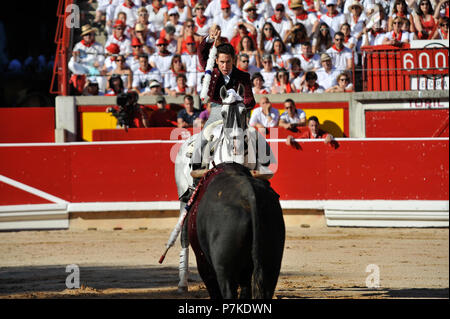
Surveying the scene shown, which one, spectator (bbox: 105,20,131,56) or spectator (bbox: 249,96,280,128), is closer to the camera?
spectator (bbox: 249,96,280,128)

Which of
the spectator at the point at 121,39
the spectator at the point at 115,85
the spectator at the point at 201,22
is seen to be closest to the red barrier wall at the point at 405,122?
the spectator at the point at 201,22

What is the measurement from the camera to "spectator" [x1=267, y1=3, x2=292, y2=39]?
12.7 meters

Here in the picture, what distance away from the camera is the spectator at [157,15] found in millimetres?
13320

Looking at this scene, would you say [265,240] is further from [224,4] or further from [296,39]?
[224,4]

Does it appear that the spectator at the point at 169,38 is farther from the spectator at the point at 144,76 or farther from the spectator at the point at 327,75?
the spectator at the point at 327,75

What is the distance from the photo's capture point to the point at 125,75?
41.3 ft

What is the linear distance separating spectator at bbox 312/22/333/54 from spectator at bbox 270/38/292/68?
0.47 meters

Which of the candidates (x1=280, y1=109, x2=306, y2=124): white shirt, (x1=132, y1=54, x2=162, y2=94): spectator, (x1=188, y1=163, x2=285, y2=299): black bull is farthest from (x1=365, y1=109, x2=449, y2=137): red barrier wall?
(x1=188, y1=163, x2=285, y2=299): black bull

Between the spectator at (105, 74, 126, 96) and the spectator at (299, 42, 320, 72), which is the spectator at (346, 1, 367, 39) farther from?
the spectator at (105, 74, 126, 96)

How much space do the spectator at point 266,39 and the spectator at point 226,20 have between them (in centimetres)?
52

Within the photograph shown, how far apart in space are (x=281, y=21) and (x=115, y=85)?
2918 millimetres

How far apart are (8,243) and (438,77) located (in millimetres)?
7163

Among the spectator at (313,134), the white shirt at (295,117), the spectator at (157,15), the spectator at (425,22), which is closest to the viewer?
the spectator at (313,134)
